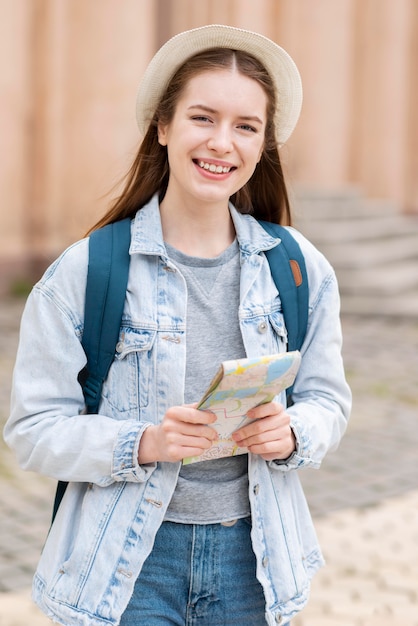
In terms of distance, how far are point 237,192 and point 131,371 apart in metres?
0.59

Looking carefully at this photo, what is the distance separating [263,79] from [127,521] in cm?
97

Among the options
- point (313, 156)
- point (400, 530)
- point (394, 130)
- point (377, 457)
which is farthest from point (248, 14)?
point (400, 530)

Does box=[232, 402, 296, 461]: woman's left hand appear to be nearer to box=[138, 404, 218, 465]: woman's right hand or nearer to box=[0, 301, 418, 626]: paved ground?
box=[138, 404, 218, 465]: woman's right hand

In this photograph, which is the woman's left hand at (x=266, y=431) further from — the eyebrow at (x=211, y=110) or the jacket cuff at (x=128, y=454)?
the eyebrow at (x=211, y=110)

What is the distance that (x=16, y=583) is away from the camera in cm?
404

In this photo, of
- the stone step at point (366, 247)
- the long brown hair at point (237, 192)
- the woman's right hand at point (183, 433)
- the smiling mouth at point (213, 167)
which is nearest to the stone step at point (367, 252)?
the stone step at point (366, 247)

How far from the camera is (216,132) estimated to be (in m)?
2.08

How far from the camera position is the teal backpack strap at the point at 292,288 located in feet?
7.18

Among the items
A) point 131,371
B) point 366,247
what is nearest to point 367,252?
point 366,247

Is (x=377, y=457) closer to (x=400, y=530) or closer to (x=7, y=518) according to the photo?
(x=400, y=530)

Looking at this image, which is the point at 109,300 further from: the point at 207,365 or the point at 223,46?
the point at 223,46

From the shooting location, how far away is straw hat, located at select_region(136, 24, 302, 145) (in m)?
2.13

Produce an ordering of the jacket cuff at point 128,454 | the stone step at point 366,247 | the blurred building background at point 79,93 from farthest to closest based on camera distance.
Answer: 1. the stone step at point 366,247
2. the blurred building background at point 79,93
3. the jacket cuff at point 128,454

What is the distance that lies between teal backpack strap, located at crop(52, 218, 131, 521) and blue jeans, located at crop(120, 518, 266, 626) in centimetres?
34
